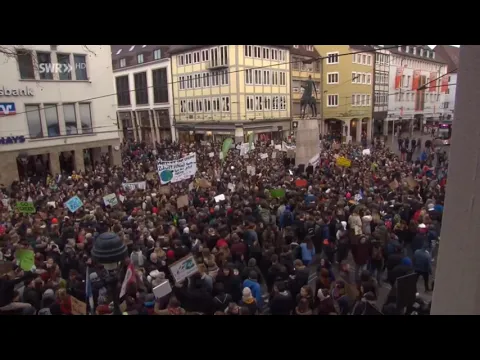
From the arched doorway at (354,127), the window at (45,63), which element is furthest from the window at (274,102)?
the window at (45,63)

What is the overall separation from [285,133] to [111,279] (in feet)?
125

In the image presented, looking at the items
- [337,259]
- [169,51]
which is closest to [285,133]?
[169,51]

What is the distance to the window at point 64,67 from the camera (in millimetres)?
25375

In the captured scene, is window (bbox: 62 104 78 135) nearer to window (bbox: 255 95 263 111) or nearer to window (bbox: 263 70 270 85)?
window (bbox: 255 95 263 111)

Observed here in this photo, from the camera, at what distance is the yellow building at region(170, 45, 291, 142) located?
36.6 meters

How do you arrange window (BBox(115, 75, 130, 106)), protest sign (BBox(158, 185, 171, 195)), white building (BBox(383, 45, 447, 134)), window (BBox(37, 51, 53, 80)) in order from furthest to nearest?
white building (BBox(383, 45, 447, 134))
window (BBox(115, 75, 130, 106))
window (BBox(37, 51, 53, 80))
protest sign (BBox(158, 185, 171, 195))

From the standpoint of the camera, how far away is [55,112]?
84.0ft

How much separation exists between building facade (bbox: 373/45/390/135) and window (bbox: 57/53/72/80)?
118 feet

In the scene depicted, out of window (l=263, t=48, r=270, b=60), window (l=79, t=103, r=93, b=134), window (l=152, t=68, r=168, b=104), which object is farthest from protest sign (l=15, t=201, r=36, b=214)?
window (l=152, t=68, r=168, b=104)

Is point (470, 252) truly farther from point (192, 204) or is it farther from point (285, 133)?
point (285, 133)

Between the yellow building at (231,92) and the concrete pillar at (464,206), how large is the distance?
3335 cm

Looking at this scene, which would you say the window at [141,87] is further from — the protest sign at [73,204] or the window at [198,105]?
the protest sign at [73,204]

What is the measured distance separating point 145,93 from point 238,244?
4326 centimetres
